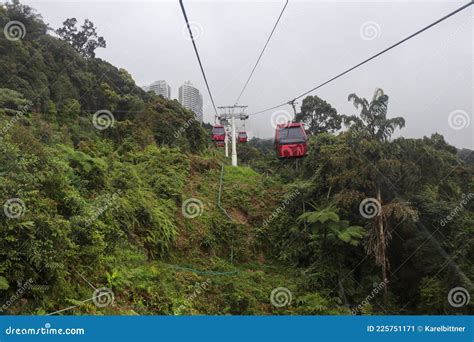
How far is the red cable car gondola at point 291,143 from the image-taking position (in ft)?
42.8

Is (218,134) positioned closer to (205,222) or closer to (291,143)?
(205,222)

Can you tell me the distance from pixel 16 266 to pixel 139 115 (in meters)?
16.5

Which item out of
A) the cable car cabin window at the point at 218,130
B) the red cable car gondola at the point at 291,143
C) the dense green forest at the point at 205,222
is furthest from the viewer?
the cable car cabin window at the point at 218,130

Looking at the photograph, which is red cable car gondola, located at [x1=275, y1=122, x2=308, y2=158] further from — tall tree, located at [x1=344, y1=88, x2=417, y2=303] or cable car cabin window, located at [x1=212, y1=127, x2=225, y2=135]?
cable car cabin window, located at [x1=212, y1=127, x2=225, y2=135]

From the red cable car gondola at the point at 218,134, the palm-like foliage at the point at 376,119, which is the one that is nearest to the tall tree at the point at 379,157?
the palm-like foliage at the point at 376,119

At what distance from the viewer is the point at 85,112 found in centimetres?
2012

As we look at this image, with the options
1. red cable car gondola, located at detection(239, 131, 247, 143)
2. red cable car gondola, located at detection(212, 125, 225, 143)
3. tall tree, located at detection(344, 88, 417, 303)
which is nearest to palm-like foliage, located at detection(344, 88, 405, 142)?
tall tree, located at detection(344, 88, 417, 303)

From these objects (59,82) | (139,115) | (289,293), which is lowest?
(289,293)

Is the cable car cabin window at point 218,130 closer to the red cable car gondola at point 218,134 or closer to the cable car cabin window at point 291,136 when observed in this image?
the red cable car gondola at point 218,134

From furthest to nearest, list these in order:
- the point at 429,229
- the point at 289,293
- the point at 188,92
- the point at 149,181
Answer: the point at 188,92 < the point at 149,181 < the point at 429,229 < the point at 289,293

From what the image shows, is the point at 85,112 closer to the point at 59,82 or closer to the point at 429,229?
the point at 59,82

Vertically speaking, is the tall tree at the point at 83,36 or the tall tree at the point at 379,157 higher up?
the tall tree at the point at 83,36

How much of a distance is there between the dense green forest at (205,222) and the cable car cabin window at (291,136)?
1470 mm

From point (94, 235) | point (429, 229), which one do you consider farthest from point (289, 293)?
point (94, 235)
